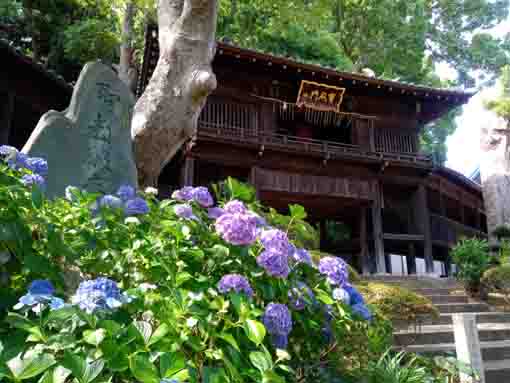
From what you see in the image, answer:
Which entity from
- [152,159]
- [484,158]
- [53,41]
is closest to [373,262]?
[484,158]

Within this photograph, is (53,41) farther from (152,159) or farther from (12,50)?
(152,159)

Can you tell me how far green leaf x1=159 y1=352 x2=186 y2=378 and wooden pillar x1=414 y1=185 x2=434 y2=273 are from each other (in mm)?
12792

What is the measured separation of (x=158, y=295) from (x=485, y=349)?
5.25 meters

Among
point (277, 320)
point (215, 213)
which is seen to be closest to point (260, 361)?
point (277, 320)

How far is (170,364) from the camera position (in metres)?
1.15

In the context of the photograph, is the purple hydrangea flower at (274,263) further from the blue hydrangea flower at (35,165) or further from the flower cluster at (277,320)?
the blue hydrangea flower at (35,165)

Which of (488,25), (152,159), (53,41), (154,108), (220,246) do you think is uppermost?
(488,25)

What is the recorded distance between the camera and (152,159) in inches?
168

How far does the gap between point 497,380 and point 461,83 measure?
22.4 metres

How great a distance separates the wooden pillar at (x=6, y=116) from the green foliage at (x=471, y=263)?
10323mm

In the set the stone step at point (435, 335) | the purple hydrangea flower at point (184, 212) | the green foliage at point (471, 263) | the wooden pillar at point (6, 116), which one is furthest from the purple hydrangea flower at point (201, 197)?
the wooden pillar at point (6, 116)

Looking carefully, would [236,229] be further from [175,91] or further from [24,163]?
[175,91]

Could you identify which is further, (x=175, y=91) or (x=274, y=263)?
(x=175, y=91)

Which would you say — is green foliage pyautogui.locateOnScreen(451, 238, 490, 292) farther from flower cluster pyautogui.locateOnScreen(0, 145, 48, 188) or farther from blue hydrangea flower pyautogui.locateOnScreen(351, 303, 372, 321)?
flower cluster pyautogui.locateOnScreen(0, 145, 48, 188)
